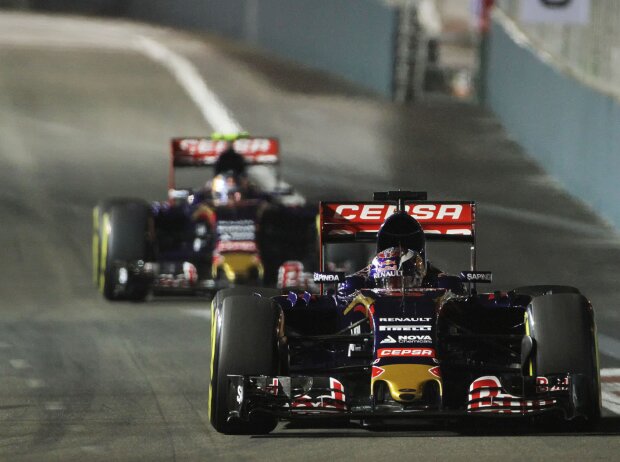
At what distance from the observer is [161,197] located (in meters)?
27.3

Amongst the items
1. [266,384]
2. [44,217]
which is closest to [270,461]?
[266,384]

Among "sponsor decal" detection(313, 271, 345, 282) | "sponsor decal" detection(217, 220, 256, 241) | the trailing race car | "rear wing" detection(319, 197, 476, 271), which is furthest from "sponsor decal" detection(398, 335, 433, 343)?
"sponsor decal" detection(217, 220, 256, 241)

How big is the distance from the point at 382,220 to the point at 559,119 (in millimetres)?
15691

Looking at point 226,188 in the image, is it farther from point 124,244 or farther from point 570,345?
point 570,345

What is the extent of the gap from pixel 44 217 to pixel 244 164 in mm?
5623

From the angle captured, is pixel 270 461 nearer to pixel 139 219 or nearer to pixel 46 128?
pixel 139 219

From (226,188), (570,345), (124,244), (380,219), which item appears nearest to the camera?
(570,345)

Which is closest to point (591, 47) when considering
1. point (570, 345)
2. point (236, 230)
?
point (236, 230)

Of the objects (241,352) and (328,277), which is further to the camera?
(328,277)

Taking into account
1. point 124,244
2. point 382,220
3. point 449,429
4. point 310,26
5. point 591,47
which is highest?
point 310,26

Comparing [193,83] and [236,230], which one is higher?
Result: [193,83]

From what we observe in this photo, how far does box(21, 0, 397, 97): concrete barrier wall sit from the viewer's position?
127 ft

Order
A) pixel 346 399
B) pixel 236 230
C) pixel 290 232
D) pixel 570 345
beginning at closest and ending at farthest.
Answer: pixel 346 399 → pixel 570 345 → pixel 236 230 → pixel 290 232

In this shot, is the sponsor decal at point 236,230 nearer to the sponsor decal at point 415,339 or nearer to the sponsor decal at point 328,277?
the sponsor decal at point 328,277
